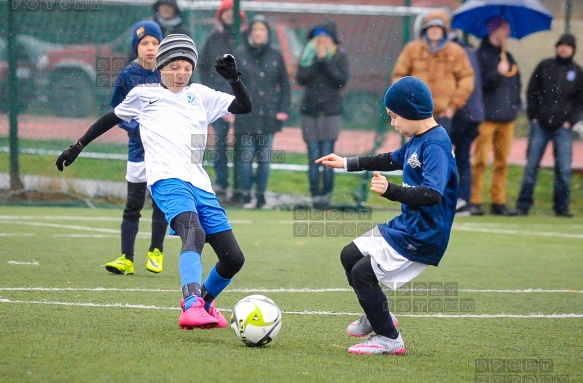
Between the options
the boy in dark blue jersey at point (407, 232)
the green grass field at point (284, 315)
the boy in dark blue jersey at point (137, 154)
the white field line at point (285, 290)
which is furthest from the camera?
the boy in dark blue jersey at point (137, 154)

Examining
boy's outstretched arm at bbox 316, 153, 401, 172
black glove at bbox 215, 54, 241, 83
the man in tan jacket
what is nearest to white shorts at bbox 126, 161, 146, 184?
black glove at bbox 215, 54, 241, 83

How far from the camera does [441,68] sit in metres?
12.8

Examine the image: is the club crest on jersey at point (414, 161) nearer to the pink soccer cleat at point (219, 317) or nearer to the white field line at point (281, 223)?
the pink soccer cleat at point (219, 317)

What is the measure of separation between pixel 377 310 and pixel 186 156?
168cm

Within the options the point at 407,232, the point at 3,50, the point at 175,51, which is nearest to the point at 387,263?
the point at 407,232

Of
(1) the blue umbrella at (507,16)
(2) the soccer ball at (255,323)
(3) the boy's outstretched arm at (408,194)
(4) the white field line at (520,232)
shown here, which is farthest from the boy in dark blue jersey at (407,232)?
(1) the blue umbrella at (507,16)

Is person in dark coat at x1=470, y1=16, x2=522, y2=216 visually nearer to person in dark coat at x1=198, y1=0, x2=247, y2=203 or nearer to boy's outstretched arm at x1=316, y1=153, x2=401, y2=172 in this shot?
person in dark coat at x1=198, y1=0, x2=247, y2=203

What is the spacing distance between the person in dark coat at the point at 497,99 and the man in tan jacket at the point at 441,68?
68 cm

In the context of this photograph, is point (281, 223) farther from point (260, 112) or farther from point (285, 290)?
point (285, 290)

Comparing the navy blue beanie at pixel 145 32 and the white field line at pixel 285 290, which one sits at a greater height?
the navy blue beanie at pixel 145 32

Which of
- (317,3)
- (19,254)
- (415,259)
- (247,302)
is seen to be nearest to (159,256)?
(19,254)

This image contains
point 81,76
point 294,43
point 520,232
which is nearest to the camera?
point 520,232

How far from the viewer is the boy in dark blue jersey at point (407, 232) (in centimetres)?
537

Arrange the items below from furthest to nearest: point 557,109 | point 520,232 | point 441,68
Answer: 1. point 557,109
2. point 441,68
3. point 520,232
